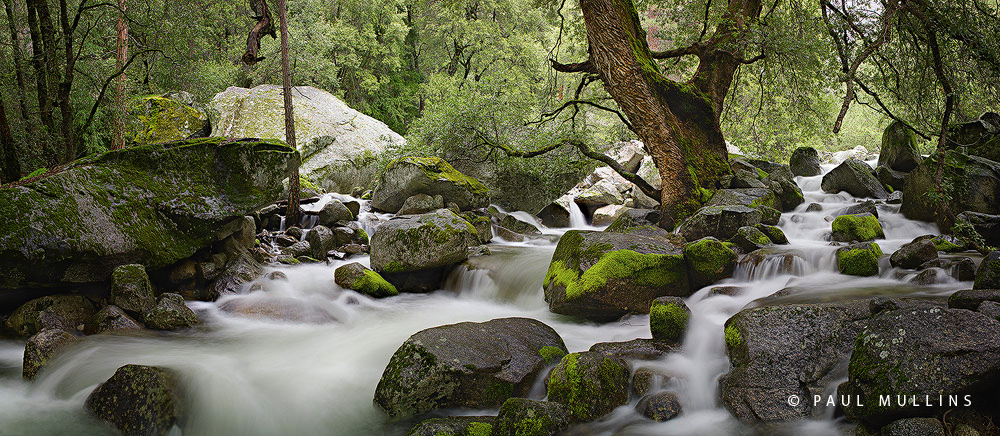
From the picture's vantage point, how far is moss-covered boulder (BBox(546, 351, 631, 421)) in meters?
4.12

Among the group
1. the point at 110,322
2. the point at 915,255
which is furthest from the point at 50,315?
the point at 915,255

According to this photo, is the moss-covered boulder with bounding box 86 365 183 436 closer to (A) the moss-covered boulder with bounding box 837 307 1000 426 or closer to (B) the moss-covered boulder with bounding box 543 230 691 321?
(B) the moss-covered boulder with bounding box 543 230 691 321

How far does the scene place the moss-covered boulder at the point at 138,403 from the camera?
414 cm

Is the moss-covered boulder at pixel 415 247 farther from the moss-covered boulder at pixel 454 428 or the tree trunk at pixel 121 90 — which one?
the tree trunk at pixel 121 90

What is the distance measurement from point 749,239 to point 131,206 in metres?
8.94

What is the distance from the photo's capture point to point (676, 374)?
182 inches

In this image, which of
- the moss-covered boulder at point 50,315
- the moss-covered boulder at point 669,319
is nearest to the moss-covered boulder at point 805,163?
the moss-covered boulder at point 669,319

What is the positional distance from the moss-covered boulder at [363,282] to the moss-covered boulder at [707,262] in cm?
476

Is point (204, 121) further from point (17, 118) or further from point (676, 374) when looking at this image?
point (676, 374)

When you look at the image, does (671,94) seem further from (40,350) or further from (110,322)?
(40,350)

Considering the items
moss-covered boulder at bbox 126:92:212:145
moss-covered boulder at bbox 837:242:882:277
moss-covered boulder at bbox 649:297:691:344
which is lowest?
moss-covered boulder at bbox 649:297:691:344

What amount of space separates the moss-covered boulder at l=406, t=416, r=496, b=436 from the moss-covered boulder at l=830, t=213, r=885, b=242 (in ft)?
25.9

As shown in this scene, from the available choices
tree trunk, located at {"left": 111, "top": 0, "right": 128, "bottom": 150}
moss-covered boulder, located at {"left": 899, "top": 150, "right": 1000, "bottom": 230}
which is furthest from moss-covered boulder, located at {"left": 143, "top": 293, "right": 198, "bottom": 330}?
moss-covered boulder, located at {"left": 899, "top": 150, "right": 1000, "bottom": 230}

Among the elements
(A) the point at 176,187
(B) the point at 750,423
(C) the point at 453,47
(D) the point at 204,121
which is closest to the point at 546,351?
(B) the point at 750,423
